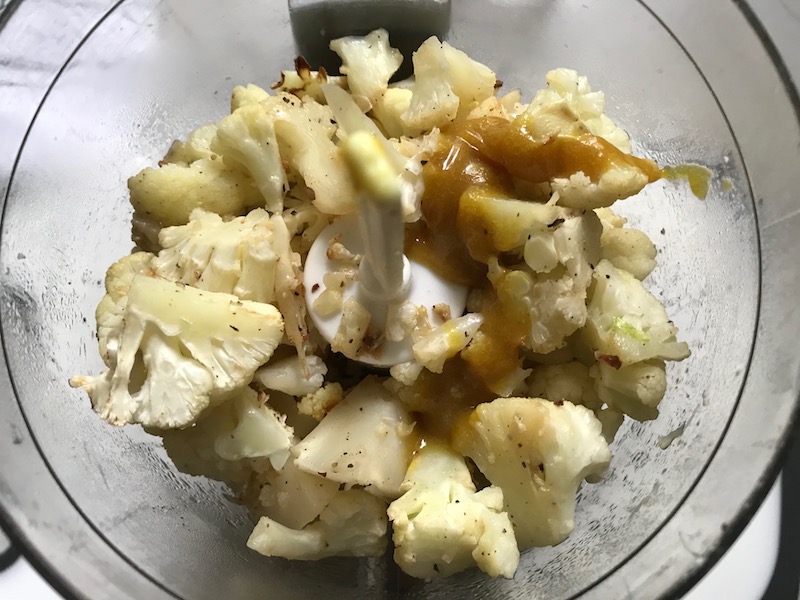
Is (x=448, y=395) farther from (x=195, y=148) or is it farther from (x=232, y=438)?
(x=195, y=148)

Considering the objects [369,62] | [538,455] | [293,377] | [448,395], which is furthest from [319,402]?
[369,62]

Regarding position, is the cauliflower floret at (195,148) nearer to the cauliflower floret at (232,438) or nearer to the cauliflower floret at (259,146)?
the cauliflower floret at (259,146)

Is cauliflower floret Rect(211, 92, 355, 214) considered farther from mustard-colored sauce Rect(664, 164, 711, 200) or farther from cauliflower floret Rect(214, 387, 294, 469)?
mustard-colored sauce Rect(664, 164, 711, 200)

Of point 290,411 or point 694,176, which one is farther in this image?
point 694,176

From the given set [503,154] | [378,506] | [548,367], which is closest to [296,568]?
[378,506]

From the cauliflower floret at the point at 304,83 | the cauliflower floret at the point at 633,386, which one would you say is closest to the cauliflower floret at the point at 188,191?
the cauliflower floret at the point at 304,83

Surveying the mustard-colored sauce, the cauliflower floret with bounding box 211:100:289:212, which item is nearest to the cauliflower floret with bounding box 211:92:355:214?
the cauliflower floret with bounding box 211:100:289:212
